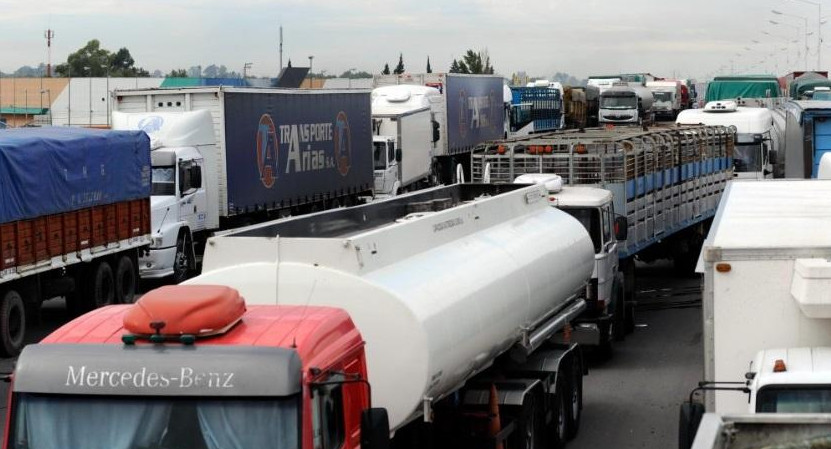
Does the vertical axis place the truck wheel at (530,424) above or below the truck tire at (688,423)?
below

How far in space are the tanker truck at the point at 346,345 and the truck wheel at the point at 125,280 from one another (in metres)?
9.79

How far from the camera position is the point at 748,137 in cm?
3350

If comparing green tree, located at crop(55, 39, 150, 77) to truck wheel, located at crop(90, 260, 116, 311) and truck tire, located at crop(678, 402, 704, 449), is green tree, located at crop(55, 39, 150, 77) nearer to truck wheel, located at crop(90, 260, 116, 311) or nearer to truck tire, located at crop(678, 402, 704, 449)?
truck wheel, located at crop(90, 260, 116, 311)

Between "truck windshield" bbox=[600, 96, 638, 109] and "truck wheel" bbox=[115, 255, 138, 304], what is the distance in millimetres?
57336

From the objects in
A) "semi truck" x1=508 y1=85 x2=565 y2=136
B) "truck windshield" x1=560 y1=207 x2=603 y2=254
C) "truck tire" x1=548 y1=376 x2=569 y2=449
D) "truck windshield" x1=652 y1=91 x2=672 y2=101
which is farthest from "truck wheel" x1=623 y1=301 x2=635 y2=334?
"truck windshield" x1=652 y1=91 x2=672 y2=101

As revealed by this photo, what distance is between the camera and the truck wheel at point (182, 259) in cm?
2632

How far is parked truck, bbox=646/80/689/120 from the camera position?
88812 mm

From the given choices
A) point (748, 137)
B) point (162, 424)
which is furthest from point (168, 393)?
point (748, 137)

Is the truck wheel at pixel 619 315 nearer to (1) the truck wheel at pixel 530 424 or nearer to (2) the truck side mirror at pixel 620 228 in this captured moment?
(2) the truck side mirror at pixel 620 228

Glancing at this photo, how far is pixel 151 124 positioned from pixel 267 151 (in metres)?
4.23

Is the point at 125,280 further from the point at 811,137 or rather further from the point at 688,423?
the point at 688,423

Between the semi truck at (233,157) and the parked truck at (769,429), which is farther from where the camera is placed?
the semi truck at (233,157)

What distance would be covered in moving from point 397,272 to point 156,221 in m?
16.9

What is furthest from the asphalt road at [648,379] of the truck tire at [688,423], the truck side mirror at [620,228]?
the truck tire at [688,423]
